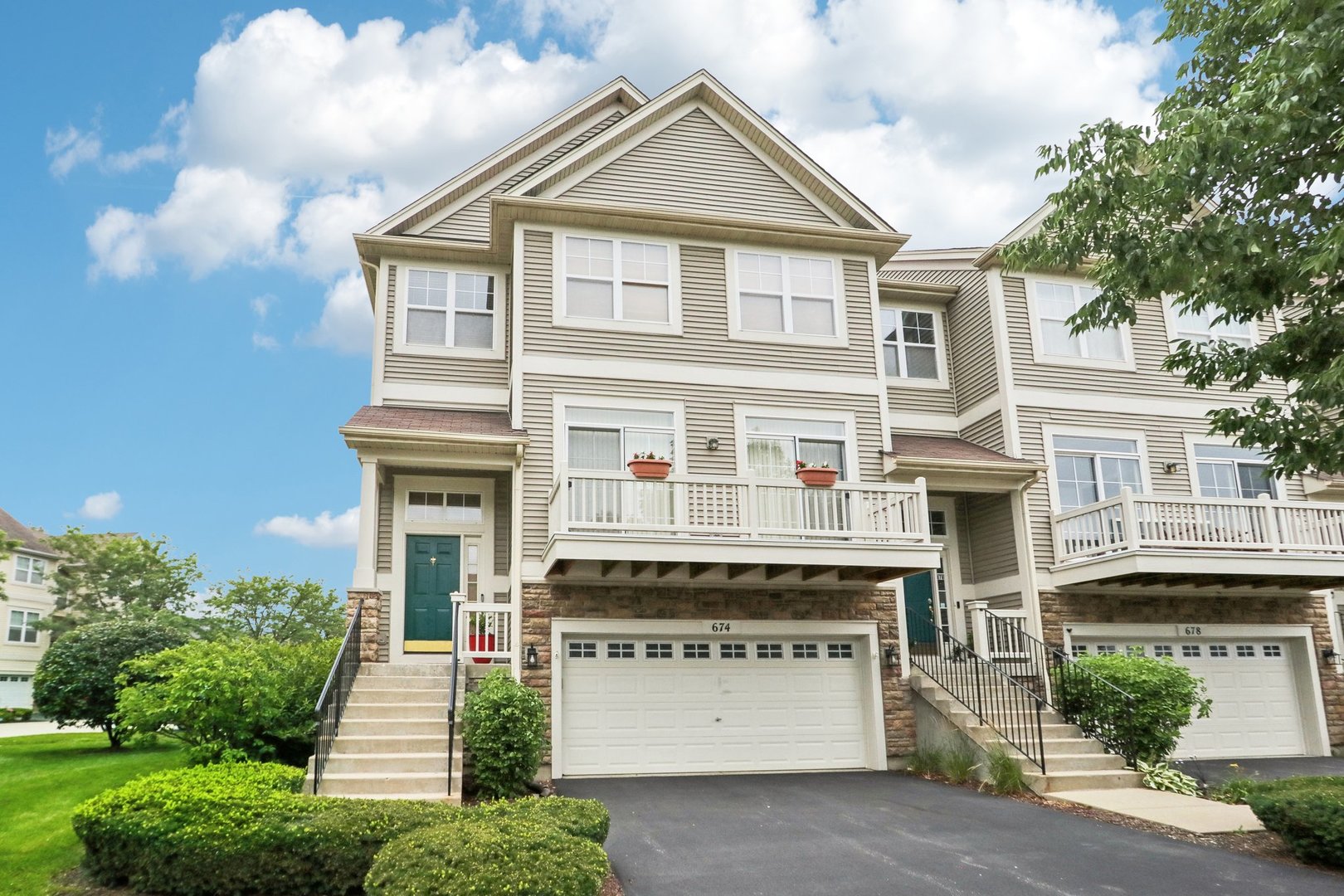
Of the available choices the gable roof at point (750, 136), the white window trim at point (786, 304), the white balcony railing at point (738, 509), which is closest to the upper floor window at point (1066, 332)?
the gable roof at point (750, 136)

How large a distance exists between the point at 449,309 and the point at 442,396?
5.20 ft

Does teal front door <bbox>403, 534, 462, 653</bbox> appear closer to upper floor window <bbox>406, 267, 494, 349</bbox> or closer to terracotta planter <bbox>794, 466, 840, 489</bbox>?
upper floor window <bbox>406, 267, 494, 349</bbox>

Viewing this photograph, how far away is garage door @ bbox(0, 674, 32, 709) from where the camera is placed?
1384 inches

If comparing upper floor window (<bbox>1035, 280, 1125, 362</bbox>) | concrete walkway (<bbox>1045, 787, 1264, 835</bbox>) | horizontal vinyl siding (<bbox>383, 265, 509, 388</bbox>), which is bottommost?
concrete walkway (<bbox>1045, 787, 1264, 835</bbox>)

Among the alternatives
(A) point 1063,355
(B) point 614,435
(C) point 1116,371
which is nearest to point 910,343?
(A) point 1063,355

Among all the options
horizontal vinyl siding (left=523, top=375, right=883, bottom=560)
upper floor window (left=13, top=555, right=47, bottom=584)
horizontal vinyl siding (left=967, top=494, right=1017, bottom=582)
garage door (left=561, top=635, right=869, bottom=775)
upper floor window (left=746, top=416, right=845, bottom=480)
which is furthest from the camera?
upper floor window (left=13, top=555, right=47, bottom=584)

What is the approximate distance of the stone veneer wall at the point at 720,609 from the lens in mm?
13312

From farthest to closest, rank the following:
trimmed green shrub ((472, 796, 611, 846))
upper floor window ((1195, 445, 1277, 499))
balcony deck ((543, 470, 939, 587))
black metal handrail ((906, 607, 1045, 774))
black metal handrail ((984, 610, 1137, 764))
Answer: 1. upper floor window ((1195, 445, 1277, 499))
2. black metal handrail ((984, 610, 1137, 764))
3. black metal handrail ((906, 607, 1045, 774))
4. balcony deck ((543, 470, 939, 587))
5. trimmed green shrub ((472, 796, 611, 846))

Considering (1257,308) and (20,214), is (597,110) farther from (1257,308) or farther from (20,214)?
(20,214)

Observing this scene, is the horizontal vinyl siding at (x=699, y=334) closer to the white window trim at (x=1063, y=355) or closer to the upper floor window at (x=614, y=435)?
the upper floor window at (x=614, y=435)

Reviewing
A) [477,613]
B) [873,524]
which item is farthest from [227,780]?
[873,524]

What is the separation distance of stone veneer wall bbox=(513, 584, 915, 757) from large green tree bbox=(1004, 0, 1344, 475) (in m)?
5.86

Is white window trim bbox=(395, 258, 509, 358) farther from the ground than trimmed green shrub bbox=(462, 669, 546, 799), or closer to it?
farther from the ground

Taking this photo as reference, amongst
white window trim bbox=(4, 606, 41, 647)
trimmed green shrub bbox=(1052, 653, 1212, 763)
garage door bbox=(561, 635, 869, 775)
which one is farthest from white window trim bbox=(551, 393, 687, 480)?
white window trim bbox=(4, 606, 41, 647)
